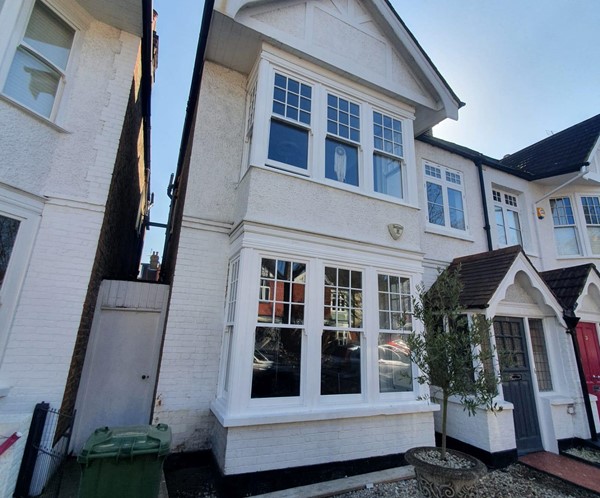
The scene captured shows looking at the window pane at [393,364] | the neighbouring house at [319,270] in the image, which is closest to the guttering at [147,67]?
the neighbouring house at [319,270]

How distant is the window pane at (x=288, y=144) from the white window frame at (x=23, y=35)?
11.0ft

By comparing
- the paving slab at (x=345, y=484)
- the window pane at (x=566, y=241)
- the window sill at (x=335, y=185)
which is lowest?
the paving slab at (x=345, y=484)

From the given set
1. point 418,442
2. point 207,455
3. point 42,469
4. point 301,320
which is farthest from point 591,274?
point 42,469

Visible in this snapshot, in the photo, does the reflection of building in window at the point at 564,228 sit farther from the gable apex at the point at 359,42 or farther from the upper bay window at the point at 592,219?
the gable apex at the point at 359,42

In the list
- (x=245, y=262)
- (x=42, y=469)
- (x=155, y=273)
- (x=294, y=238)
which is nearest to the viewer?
(x=42, y=469)

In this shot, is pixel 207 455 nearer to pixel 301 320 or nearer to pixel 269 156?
pixel 301 320

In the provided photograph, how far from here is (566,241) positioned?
10539 mm

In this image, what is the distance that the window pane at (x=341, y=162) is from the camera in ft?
20.8

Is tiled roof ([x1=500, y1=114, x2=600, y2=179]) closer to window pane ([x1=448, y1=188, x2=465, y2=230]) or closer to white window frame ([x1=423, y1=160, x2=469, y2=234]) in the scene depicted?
white window frame ([x1=423, y1=160, x2=469, y2=234])

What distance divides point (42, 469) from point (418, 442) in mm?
5690

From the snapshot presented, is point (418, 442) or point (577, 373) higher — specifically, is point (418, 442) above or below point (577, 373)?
below

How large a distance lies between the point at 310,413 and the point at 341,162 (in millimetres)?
4651

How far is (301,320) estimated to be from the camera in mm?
5293

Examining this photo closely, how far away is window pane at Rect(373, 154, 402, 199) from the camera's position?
267 inches
